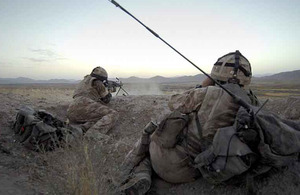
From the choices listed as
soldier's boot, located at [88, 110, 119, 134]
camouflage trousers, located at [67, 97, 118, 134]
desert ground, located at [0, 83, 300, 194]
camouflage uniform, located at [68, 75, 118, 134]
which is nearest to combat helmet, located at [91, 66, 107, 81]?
Result: camouflage uniform, located at [68, 75, 118, 134]

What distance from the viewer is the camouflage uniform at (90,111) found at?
677 cm

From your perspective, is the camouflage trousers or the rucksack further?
the camouflage trousers

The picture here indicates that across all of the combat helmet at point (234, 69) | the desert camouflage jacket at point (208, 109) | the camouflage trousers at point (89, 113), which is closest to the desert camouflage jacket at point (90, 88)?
the camouflage trousers at point (89, 113)

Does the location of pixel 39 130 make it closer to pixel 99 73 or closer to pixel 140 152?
pixel 140 152

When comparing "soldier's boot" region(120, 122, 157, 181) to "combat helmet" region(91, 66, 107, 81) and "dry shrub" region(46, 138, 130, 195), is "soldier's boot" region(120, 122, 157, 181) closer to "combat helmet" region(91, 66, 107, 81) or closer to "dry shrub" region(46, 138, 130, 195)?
"dry shrub" region(46, 138, 130, 195)

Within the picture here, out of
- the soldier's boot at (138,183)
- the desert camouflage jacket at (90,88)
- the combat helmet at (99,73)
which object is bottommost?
the soldier's boot at (138,183)

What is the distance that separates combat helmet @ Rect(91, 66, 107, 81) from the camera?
7410mm

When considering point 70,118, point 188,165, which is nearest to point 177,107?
point 188,165

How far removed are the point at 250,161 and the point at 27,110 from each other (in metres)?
4.71

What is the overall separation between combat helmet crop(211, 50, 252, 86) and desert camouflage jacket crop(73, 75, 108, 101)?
15.0 ft

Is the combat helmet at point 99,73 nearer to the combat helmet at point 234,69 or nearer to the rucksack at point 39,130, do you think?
the rucksack at point 39,130

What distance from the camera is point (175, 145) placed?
337 centimetres

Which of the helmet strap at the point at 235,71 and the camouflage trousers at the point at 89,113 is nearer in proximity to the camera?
the helmet strap at the point at 235,71

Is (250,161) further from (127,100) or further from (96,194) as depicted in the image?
(127,100)
